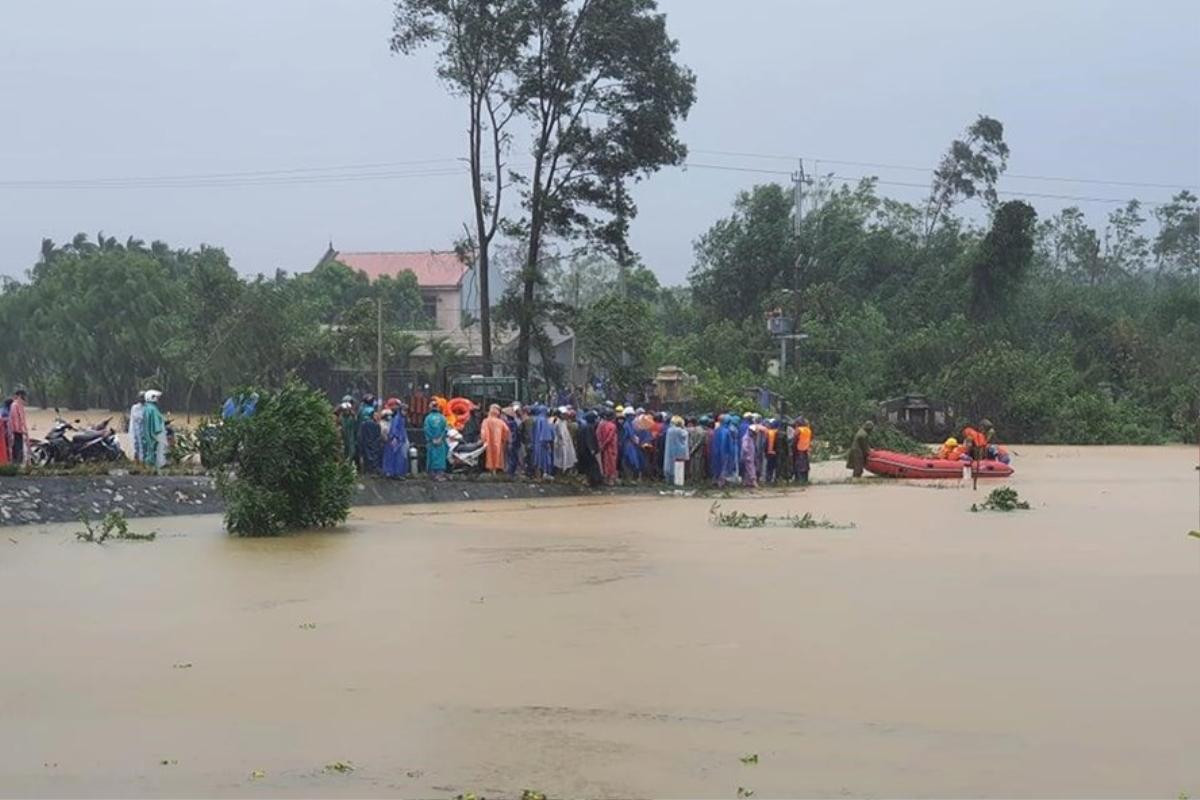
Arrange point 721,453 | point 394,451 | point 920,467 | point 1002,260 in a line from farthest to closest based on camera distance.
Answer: point 1002,260
point 920,467
point 721,453
point 394,451

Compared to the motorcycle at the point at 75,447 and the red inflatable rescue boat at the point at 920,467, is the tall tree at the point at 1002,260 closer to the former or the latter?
the red inflatable rescue boat at the point at 920,467

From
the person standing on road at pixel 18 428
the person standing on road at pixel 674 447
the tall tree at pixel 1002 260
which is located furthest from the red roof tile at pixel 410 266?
the person standing on road at pixel 18 428

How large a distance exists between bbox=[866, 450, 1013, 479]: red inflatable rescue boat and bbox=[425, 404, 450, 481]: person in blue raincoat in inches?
422

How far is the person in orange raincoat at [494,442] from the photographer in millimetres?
23062

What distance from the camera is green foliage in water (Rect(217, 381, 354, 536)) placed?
1691cm

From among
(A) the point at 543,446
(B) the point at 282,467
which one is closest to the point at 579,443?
(A) the point at 543,446

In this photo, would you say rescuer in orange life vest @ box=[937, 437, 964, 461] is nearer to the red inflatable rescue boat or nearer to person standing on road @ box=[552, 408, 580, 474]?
the red inflatable rescue boat

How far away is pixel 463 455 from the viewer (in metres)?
22.9

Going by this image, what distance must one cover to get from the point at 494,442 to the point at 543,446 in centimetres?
96

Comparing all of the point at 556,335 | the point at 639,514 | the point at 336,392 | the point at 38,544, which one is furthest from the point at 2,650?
the point at 556,335

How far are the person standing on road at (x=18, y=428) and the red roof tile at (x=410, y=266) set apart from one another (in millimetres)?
45699

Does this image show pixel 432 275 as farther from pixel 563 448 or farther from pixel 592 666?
pixel 592 666

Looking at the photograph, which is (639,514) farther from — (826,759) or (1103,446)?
(1103,446)

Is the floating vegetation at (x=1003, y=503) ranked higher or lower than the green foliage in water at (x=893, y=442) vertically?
lower
